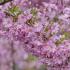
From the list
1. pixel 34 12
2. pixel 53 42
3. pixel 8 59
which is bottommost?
pixel 8 59

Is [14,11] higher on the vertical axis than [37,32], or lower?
higher

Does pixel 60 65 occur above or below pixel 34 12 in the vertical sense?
below

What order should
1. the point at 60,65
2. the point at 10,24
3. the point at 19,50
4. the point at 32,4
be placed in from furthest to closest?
the point at 19,50 → the point at 32,4 → the point at 60,65 → the point at 10,24

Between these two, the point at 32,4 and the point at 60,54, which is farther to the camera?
the point at 32,4

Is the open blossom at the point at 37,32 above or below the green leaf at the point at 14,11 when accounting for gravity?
below

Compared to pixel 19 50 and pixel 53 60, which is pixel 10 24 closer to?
pixel 53 60

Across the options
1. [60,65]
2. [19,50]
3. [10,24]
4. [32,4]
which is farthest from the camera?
[19,50]

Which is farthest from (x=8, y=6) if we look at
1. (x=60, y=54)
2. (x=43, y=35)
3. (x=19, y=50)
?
(x=19, y=50)

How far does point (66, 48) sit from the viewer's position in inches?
176

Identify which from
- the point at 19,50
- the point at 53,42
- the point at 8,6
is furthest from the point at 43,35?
the point at 19,50

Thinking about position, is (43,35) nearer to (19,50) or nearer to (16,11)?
(16,11)

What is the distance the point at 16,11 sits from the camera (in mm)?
4270

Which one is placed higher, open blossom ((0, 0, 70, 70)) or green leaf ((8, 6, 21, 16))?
green leaf ((8, 6, 21, 16))

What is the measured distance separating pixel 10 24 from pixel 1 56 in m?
4.09
